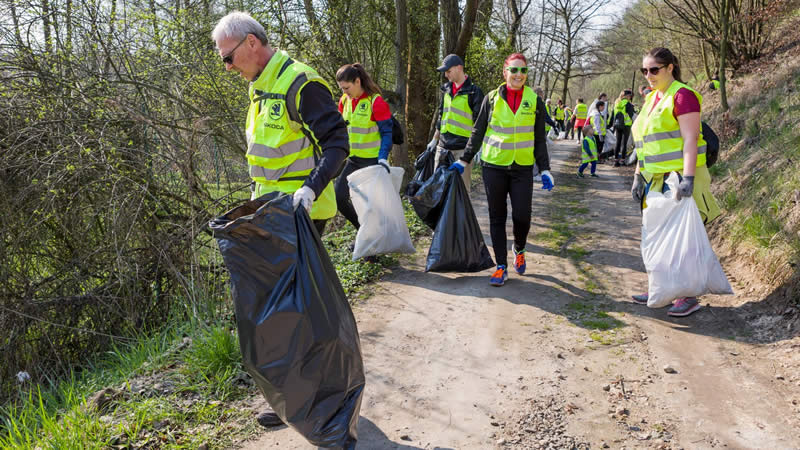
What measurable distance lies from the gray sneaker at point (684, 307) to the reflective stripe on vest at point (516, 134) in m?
1.52

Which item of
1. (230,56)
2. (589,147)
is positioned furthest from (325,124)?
(589,147)

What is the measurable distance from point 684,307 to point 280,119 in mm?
2991

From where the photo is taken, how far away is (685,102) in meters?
3.53

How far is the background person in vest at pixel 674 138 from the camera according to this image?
3.52 metres

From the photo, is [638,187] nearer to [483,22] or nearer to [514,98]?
[514,98]

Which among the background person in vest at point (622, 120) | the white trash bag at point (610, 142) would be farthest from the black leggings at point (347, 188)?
the white trash bag at point (610, 142)

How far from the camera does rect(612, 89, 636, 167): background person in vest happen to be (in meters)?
12.2

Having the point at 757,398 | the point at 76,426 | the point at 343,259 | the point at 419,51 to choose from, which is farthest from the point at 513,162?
the point at 419,51

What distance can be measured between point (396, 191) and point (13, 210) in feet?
9.87

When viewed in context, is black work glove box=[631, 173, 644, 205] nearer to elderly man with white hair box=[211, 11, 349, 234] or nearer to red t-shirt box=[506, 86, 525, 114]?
red t-shirt box=[506, 86, 525, 114]

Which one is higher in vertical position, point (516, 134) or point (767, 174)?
point (516, 134)

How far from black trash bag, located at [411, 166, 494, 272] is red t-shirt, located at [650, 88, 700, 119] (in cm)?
174

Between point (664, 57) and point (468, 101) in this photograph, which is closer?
point (664, 57)

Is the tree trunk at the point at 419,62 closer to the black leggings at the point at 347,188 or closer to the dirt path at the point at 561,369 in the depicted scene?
the black leggings at the point at 347,188
